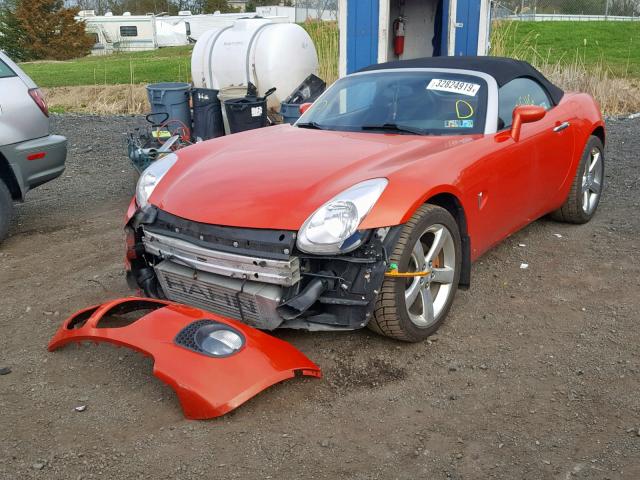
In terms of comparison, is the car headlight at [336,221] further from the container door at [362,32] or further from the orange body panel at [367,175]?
the container door at [362,32]

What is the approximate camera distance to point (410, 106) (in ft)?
14.1

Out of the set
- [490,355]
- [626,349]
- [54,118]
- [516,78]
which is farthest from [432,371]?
[54,118]

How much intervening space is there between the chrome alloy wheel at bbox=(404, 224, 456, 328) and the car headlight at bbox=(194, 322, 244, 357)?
90 cm

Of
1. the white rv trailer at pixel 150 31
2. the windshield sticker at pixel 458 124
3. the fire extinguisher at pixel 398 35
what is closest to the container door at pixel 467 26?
the fire extinguisher at pixel 398 35

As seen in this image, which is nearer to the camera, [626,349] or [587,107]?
[626,349]

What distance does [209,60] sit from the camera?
35.9 ft

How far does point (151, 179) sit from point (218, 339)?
1.35m

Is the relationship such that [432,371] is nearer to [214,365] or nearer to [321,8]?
[214,365]

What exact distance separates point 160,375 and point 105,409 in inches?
13.6

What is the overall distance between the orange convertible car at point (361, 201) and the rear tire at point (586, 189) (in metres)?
0.38

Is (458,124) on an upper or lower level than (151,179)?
upper

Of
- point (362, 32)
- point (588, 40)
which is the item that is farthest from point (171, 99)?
point (588, 40)

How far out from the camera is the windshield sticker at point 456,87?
4285mm

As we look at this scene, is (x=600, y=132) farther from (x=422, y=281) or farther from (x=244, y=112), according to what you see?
(x=244, y=112)
